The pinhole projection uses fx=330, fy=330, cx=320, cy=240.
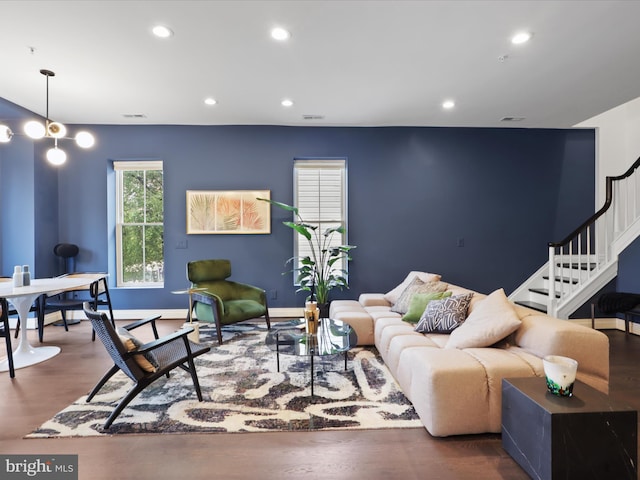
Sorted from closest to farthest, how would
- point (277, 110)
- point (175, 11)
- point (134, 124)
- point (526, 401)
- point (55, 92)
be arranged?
point (526, 401)
point (175, 11)
point (55, 92)
point (277, 110)
point (134, 124)

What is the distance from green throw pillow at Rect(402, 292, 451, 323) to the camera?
3.25 m

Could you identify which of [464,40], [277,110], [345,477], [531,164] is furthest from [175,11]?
[531,164]

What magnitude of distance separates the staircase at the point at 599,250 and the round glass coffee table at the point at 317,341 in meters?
3.01

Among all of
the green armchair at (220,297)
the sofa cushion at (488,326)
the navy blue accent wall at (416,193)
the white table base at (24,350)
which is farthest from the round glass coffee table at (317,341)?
the white table base at (24,350)

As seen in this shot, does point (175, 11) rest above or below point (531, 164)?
above

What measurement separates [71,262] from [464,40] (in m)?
5.77

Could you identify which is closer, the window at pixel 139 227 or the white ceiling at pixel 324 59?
the white ceiling at pixel 324 59

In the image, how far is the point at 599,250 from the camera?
4645mm

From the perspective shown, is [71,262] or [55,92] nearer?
[55,92]

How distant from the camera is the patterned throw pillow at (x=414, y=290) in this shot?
3.52 metres

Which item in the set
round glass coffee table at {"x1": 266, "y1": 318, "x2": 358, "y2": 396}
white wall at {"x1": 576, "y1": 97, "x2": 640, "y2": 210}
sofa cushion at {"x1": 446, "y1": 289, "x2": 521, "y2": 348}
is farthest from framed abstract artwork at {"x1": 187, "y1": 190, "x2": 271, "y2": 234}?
white wall at {"x1": 576, "y1": 97, "x2": 640, "y2": 210}

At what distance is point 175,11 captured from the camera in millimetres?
2428

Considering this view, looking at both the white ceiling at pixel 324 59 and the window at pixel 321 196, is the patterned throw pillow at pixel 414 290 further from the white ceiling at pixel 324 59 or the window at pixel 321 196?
the white ceiling at pixel 324 59

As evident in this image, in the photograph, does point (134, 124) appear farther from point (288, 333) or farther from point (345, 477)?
point (345, 477)
